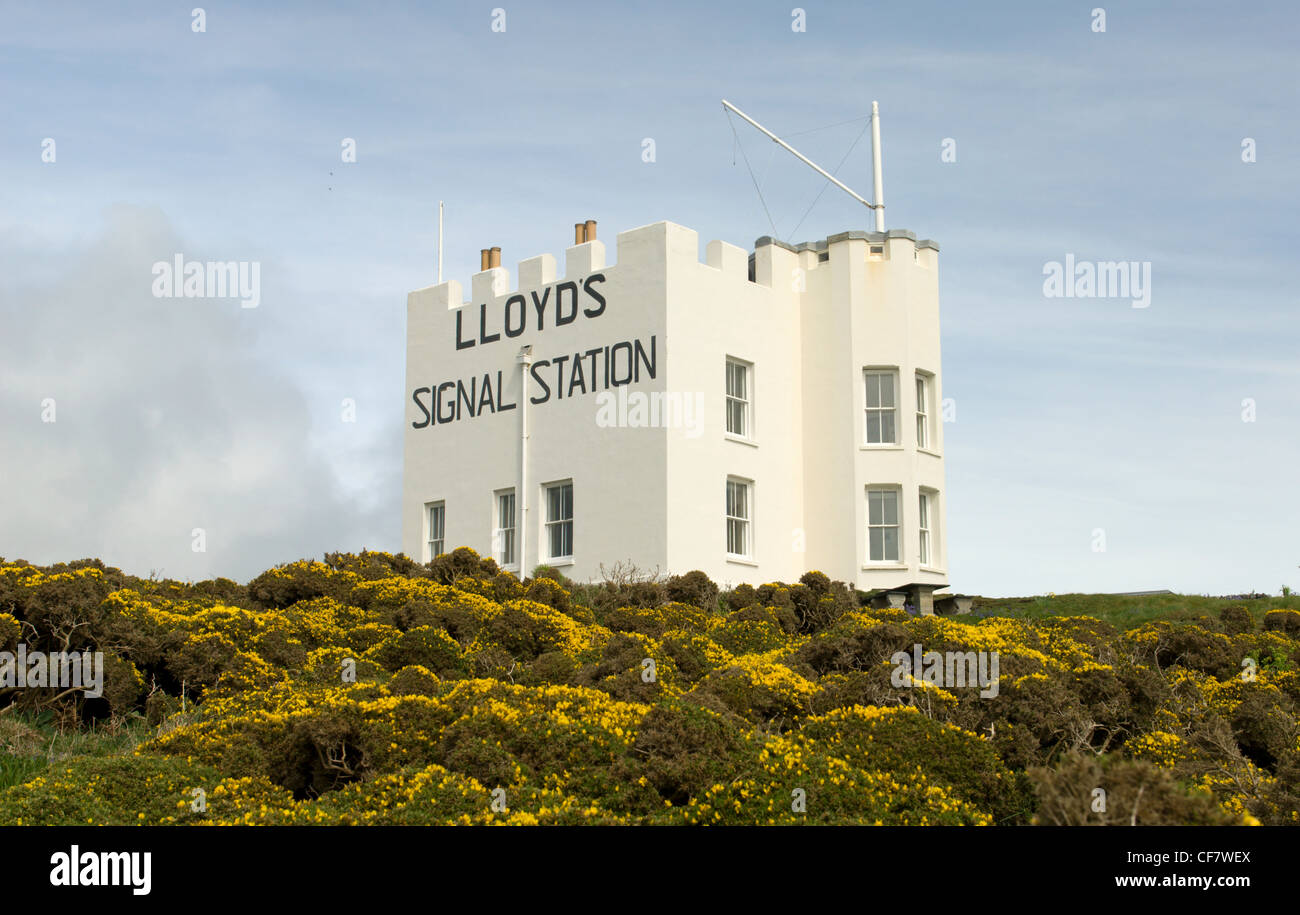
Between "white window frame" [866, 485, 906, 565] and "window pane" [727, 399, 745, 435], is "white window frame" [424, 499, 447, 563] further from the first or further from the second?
"white window frame" [866, 485, 906, 565]

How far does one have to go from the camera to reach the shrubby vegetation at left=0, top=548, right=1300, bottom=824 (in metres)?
8.72

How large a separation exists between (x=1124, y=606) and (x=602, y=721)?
55.8 feet

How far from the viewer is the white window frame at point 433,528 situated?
30.1m

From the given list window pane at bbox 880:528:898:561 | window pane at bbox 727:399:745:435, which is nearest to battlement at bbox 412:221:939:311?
window pane at bbox 727:399:745:435

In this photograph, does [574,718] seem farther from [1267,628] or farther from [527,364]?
[527,364]

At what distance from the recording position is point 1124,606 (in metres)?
24.2

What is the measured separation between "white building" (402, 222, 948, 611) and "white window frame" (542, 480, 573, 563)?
0.16 feet

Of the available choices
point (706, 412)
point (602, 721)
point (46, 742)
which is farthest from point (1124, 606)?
point (46, 742)

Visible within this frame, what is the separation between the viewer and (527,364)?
27.9 m

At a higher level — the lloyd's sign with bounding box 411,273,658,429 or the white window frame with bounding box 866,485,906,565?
the lloyd's sign with bounding box 411,273,658,429

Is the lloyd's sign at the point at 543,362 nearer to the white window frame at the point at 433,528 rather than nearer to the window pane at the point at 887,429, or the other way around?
the white window frame at the point at 433,528

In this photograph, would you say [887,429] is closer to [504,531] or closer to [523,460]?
[523,460]
